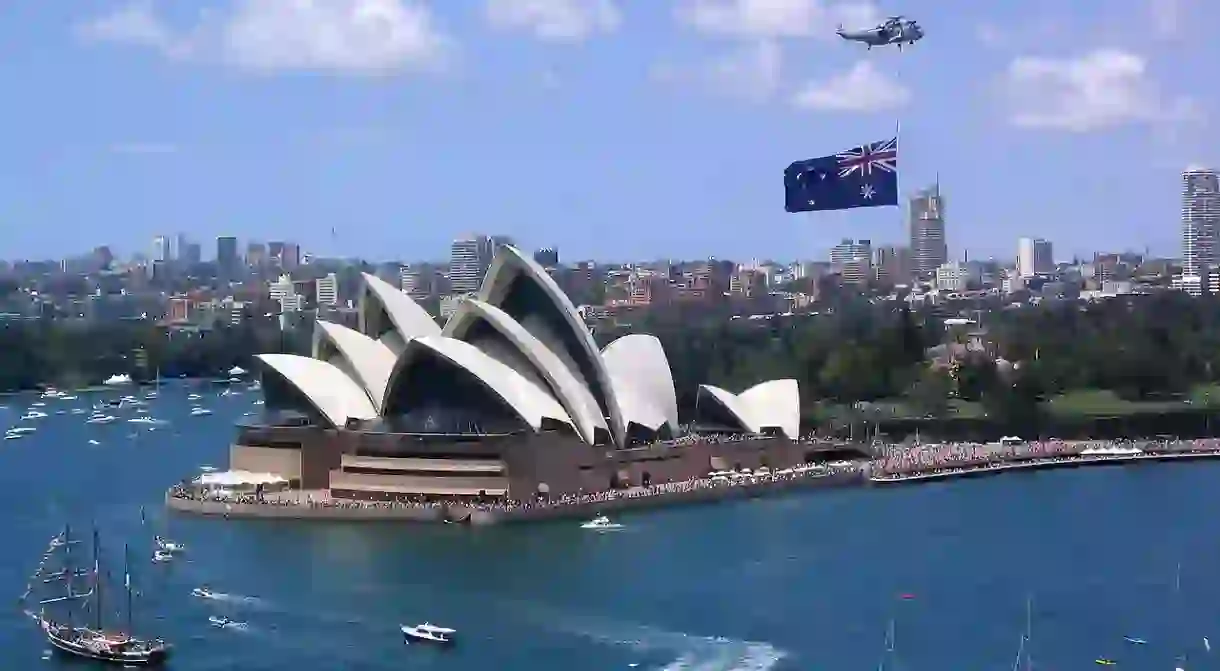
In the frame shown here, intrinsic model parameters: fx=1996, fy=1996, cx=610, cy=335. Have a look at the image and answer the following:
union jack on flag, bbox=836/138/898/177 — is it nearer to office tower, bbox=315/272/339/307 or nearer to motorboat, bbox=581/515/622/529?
motorboat, bbox=581/515/622/529

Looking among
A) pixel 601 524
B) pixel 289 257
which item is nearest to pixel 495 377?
pixel 601 524

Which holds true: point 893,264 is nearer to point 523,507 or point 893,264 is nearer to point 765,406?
point 765,406

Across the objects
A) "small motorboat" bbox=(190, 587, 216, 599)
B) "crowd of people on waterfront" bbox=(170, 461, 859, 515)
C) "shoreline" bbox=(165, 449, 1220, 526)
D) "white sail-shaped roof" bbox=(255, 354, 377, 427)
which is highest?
"white sail-shaped roof" bbox=(255, 354, 377, 427)

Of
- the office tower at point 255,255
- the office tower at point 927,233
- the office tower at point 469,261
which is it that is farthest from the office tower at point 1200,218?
the office tower at point 255,255

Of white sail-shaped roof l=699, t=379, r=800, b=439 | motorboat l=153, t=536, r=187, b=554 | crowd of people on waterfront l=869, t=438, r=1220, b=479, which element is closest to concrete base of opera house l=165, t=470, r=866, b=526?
motorboat l=153, t=536, r=187, b=554

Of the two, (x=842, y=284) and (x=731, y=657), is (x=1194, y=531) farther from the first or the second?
(x=842, y=284)

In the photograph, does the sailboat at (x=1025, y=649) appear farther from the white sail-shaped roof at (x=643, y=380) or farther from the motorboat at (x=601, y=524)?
the white sail-shaped roof at (x=643, y=380)

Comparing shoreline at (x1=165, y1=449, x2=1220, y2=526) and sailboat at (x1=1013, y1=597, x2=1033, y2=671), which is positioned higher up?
shoreline at (x1=165, y1=449, x2=1220, y2=526)
